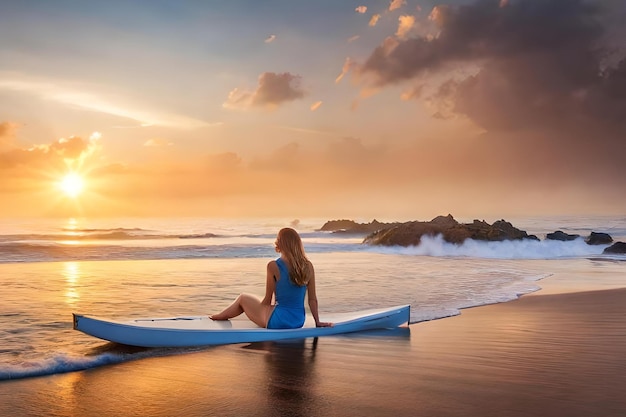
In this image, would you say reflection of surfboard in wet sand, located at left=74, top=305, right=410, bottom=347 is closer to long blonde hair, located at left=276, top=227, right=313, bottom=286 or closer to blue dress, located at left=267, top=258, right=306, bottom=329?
blue dress, located at left=267, top=258, right=306, bottom=329

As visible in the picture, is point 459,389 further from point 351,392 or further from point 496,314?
point 496,314

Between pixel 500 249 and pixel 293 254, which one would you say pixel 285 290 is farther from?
pixel 500 249

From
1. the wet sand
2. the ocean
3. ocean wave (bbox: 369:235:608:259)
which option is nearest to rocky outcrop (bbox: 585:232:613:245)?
ocean wave (bbox: 369:235:608:259)

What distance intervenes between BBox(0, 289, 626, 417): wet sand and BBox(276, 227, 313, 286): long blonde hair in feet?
2.18

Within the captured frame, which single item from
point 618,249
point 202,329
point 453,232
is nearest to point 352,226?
point 453,232

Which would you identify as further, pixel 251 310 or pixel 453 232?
pixel 453 232

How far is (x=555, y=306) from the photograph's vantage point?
8391 mm

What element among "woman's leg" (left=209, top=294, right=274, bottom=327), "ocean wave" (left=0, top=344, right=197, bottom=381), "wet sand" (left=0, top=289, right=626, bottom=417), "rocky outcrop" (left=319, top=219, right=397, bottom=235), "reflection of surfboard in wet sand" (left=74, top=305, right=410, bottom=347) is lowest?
"wet sand" (left=0, top=289, right=626, bottom=417)

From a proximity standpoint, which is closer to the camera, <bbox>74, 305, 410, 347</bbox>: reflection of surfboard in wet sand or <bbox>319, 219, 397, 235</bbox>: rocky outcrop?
<bbox>74, 305, 410, 347</bbox>: reflection of surfboard in wet sand

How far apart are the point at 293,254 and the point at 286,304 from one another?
22.6 inches

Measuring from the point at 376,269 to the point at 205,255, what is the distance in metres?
9.04

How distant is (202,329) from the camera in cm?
566

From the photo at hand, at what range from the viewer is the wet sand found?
3639 millimetres

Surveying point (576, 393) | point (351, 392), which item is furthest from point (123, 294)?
point (576, 393)
